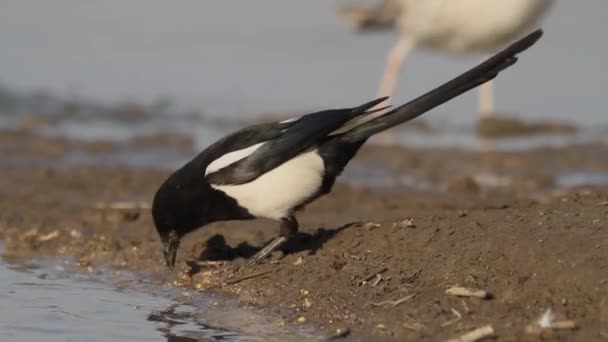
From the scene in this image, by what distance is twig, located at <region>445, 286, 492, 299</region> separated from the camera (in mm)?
5102

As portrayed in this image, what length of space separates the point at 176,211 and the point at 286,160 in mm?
630

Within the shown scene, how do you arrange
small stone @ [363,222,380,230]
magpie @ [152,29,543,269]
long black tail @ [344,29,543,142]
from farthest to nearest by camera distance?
small stone @ [363,222,380,230]
magpie @ [152,29,543,269]
long black tail @ [344,29,543,142]

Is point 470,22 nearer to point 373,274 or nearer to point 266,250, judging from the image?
point 266,250

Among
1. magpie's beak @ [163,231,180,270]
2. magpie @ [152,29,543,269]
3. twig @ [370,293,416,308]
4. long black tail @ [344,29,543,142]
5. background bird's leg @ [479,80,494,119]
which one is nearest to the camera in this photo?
twig @ [370,293,416,308]

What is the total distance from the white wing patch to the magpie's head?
0.10 meters

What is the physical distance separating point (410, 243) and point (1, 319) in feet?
5.91

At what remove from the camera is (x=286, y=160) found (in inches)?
236

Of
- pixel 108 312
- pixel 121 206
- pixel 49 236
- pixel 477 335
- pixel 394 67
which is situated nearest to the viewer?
pixel 477 335

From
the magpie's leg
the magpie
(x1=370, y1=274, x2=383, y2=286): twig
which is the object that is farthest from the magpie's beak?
(x1=370, y1=274, x2=383, y2=286): twig

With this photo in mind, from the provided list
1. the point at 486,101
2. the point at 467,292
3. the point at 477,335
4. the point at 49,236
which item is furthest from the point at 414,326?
the point at 486,101

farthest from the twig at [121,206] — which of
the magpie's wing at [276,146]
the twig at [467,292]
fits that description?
the twig at [467,292]

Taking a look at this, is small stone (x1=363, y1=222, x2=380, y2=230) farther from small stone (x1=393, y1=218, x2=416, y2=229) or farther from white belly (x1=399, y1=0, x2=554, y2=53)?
white belly (x1=399, y1=0, x2=554, y2=53)

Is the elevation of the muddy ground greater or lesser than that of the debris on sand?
greater

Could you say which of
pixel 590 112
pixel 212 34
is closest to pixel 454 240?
pixel 590 112
